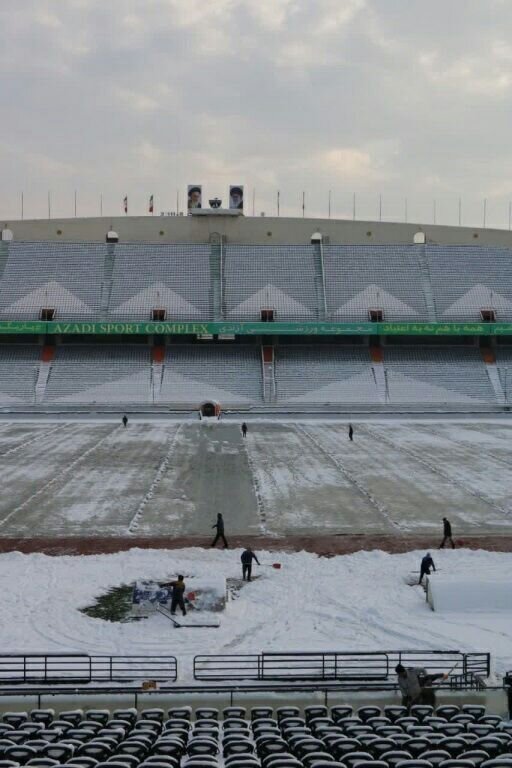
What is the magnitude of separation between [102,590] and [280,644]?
197 inches

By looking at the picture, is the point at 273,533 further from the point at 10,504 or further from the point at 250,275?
the point at 250,275

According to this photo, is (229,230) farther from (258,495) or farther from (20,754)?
(20,754)

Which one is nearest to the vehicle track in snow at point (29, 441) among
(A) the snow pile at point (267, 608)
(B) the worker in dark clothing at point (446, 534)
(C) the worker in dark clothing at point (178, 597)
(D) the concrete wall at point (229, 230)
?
(A) the snow pile at point (267, 608)

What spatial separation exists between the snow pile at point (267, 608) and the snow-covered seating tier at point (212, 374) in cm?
3853

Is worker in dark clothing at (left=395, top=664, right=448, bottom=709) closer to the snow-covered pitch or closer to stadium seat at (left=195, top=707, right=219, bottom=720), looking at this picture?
stadium seat at (left=195, top=707, right=219, bottom=720)

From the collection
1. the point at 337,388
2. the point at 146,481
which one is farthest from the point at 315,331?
the point at 146,481

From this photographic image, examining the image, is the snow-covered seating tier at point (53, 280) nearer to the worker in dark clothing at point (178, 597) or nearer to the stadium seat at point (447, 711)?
the worker in dark clothing at point (178, 597)

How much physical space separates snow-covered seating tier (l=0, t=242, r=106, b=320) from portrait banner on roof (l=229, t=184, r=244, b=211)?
13.4 meters

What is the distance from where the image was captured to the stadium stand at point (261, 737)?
8141 mm

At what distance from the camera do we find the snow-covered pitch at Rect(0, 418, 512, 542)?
24609 mm

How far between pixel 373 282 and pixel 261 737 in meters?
65.5

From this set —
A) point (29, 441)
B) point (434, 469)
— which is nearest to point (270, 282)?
point (29, 441)

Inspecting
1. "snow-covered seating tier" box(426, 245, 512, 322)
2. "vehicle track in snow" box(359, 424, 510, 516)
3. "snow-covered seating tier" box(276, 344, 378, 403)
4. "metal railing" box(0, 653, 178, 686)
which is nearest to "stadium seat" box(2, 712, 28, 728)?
"metal railing" box(0, 653, 178, 686)

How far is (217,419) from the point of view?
53.9m
